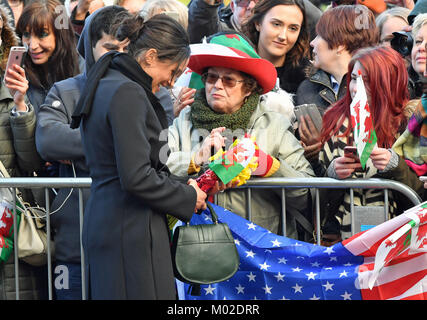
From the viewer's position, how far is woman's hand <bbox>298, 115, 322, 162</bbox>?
5582mm

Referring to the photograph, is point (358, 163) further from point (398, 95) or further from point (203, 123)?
point (203, 123)

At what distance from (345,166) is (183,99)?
53.0 inches

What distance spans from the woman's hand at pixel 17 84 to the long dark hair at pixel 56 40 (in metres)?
0.56

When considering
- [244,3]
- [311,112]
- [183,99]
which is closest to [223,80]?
[183,99]

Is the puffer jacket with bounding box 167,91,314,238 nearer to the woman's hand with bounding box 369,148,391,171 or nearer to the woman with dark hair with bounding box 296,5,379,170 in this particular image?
the woman's hand with bounding box 369,148,391,171

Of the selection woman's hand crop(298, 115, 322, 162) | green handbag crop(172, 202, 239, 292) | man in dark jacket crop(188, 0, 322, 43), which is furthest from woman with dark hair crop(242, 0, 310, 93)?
green handbag crop(172, 202, 239, 292)

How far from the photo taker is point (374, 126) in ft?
17.4

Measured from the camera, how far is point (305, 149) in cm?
561

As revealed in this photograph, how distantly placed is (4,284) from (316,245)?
2033 mm

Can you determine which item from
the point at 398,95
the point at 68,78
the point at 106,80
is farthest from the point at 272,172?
the point at 68,78

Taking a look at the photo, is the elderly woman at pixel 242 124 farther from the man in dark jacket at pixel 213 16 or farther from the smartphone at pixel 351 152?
the man in dark jacket at pixel 213 16

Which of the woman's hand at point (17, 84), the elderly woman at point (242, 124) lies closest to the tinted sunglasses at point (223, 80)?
the elderly woman at point (242, 124)

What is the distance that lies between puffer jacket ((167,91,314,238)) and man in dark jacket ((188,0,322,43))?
1.30m

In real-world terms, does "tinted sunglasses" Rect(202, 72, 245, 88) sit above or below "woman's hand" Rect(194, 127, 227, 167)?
above
